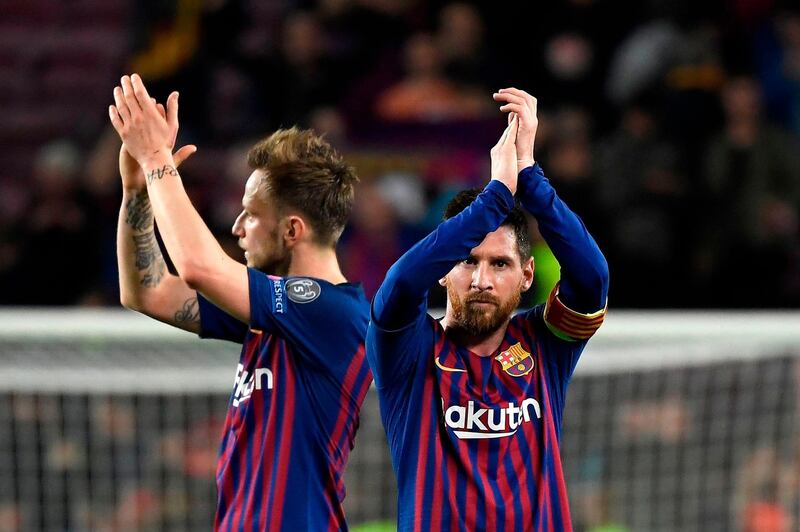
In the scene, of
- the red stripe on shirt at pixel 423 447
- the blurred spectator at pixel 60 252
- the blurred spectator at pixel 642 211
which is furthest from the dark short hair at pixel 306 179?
the blurred spectator at pixel 60 252

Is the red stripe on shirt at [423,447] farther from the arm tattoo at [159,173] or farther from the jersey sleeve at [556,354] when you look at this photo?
the arm tattoo at [159,173]

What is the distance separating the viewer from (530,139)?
316cm

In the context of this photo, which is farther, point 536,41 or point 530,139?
point 536,41

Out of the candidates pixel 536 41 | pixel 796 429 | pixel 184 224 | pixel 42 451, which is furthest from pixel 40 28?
pixel 184 224

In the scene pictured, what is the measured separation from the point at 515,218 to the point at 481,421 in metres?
0.49

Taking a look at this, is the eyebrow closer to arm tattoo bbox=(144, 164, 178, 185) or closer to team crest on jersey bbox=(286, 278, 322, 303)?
team crest on jersey bbox=(286, 278, 322, 303)

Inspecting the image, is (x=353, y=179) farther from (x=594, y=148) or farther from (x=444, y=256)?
(x=594, y=148)

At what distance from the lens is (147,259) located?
3.81m

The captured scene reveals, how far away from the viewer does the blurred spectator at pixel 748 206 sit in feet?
25.8

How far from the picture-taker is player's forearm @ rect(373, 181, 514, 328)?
300 cm

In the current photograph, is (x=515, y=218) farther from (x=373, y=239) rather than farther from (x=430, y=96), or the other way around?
(x=430, y=96)

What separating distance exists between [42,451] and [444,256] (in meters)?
4.00

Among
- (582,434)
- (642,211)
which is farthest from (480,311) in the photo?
(642,211)

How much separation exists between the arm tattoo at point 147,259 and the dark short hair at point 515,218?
965mm
